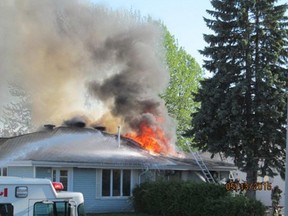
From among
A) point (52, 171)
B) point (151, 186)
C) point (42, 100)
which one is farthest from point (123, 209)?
point (42, 100)

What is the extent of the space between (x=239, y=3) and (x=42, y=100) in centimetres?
1189

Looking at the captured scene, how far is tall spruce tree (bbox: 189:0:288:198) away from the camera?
22547 millimetres

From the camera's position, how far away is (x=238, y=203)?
17.5m

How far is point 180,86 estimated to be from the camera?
39812mm

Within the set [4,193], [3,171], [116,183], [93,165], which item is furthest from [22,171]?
[4,193]

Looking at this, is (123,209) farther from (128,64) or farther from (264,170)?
(128,64)

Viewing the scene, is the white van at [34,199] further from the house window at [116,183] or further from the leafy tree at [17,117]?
the leafy tree at [17,117]

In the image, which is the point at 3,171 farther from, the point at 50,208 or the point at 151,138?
the point at 50,208

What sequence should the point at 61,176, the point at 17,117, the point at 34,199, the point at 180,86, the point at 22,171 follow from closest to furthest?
the point at 34,199, the point at 22,171, the point at 61,176, the point at 17,117, the point at 180,86

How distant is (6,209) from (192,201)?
460 inches

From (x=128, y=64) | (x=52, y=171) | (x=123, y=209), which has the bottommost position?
(x=123, y=209)

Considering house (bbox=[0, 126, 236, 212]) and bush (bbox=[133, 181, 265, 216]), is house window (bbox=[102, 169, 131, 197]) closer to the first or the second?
house (bbox=[0, 126, 236, 212])

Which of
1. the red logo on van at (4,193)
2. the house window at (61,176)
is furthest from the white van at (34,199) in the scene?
the house window at (61,176)

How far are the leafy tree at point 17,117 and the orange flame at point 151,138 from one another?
6.47 meters
